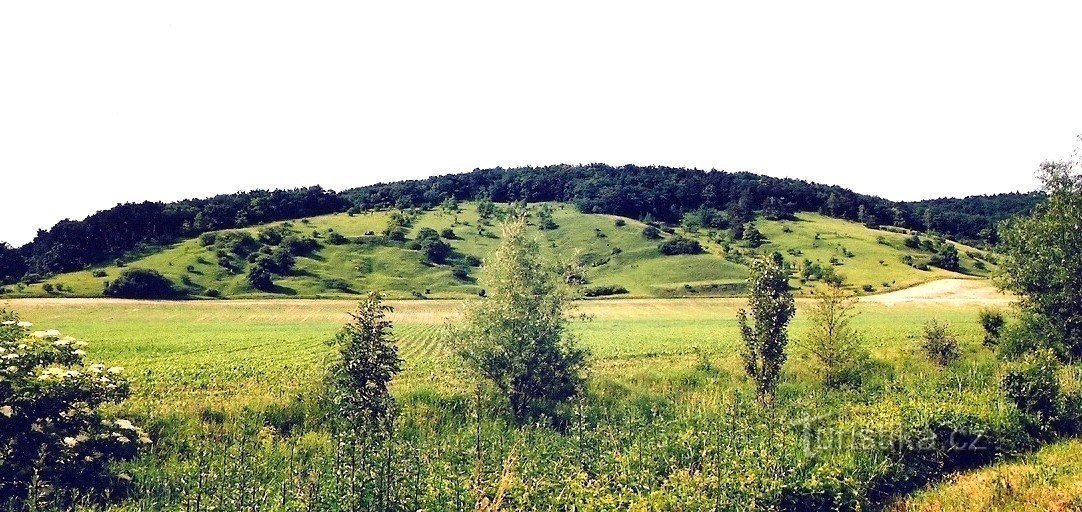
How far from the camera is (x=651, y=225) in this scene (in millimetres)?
167250

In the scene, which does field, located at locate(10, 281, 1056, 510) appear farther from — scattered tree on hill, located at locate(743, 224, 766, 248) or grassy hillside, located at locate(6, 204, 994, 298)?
scattered tree on hill, located at locate(743, 224, 766, 248)

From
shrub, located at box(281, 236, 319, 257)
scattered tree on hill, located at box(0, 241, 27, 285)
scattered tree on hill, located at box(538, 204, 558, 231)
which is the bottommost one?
scattered tree on hill, located at box(0, 241, 27, 285)

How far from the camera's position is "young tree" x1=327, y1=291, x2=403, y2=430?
51.2 feet

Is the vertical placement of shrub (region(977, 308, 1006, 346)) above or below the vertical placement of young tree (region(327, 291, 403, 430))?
below

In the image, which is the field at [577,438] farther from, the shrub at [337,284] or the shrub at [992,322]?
the shrub at [337,284]

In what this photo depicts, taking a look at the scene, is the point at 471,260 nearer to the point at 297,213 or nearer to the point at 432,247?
the point at 432,247

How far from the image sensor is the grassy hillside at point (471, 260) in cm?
11030

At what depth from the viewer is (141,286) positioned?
101500 millimetres

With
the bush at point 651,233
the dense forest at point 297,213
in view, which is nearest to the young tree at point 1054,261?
the dense forest at point 297,213

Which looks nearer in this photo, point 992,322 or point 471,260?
point 992,322

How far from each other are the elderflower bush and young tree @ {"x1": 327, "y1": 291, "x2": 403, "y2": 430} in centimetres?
468

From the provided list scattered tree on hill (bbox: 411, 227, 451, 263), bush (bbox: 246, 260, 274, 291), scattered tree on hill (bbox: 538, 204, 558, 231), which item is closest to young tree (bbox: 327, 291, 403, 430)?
bush (bbox: 246, 260, 274, 291)

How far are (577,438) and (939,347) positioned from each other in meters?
21.3

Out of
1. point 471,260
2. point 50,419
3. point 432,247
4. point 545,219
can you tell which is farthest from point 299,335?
point 545,219
